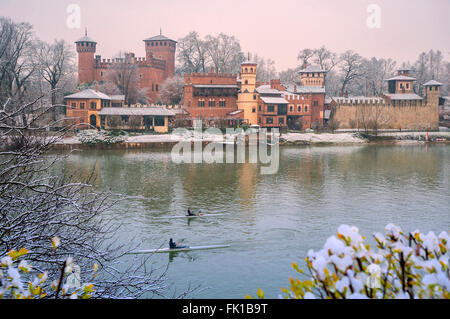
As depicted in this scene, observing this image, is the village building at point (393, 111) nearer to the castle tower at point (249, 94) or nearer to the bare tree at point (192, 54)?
the castle tower at point (249, 94)

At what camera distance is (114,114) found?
46.5 metres

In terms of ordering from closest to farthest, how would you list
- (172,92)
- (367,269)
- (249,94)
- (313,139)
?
(367,269) → (313,139) → (249,94) → (172,92)

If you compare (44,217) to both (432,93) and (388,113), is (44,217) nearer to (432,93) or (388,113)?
(388,113)

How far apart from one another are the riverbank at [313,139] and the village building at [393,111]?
4284mm

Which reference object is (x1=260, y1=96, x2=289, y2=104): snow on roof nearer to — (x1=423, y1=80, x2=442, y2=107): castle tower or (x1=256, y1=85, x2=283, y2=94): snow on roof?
(x1=256, y1=85, x2=283, y2=94): snow on roof

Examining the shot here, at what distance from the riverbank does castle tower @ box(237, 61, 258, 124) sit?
4.70m

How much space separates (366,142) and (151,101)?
2898 centimetres

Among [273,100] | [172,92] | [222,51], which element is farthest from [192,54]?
[273,100]

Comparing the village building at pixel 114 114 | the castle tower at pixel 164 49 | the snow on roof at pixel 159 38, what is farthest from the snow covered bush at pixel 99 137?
the snow on roof at pixel 159 38

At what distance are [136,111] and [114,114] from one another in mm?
2537

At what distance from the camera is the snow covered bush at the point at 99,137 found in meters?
40.1

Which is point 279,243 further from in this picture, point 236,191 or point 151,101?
point 151,101

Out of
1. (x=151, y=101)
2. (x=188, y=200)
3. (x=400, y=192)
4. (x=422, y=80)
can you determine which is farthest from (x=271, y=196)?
(x=422, y=80)
